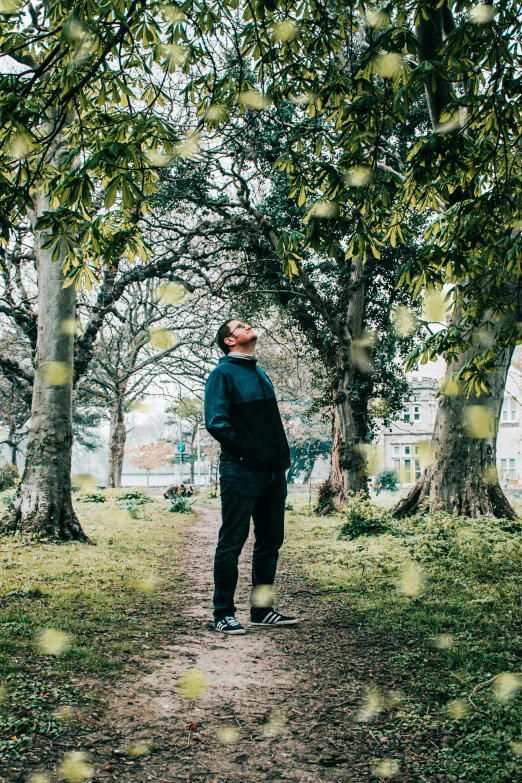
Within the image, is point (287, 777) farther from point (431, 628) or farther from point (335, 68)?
point (335, 68)

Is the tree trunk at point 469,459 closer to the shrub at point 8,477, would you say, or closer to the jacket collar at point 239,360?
the jacket collar at point 239,360

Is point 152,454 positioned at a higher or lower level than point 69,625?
higher

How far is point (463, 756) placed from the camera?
2391mm

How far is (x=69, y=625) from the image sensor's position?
166 inches

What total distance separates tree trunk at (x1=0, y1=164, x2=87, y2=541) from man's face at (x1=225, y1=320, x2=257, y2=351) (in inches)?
209

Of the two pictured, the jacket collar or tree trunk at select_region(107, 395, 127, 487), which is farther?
tree trunk at select_region(107, 395, 127, 487)

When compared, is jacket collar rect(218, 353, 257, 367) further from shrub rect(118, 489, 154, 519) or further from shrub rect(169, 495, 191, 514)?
shrub rect(169, 495, 191, 514)

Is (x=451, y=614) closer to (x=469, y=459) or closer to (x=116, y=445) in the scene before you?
(x=469, y=459)

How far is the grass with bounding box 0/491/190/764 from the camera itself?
2.72m

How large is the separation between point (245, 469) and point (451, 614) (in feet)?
6.50

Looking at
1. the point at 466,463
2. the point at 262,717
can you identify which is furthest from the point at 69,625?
the point at 466,463

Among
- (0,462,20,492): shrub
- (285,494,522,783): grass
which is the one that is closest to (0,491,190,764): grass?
(285,494,522,783): grass

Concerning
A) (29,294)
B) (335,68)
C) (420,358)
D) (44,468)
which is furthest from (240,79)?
(29,294)

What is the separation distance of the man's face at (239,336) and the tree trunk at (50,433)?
17.4 ft
